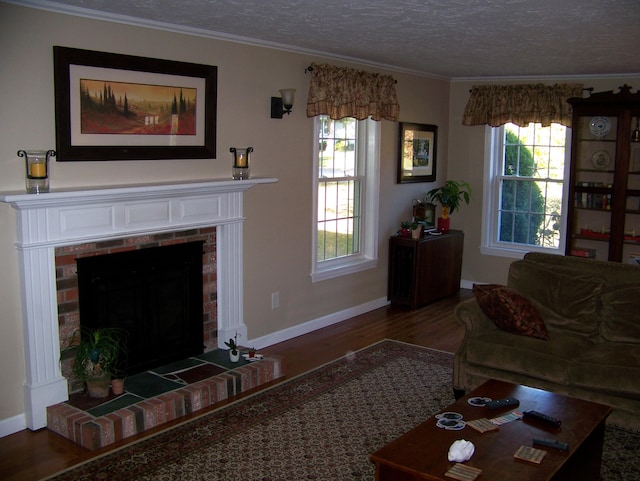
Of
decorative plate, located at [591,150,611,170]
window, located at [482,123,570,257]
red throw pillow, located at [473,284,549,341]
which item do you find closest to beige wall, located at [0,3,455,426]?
window, located at [482,123,570,257]

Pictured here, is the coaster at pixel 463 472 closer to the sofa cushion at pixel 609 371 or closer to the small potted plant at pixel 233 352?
the sofa cushion at pixel 609 371

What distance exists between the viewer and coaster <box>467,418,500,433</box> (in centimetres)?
301

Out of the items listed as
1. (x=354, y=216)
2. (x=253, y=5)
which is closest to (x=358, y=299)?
(x=354, y=216)

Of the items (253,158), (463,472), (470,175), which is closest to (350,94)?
(253,158)

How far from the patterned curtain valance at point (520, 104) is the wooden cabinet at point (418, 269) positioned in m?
1.36

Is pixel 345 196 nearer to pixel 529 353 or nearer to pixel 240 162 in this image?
pixel 240 162

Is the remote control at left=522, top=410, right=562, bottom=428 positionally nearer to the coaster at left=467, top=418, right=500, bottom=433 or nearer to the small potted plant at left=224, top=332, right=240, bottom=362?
the coaster at left=467, top=418, right=500, bottom=433

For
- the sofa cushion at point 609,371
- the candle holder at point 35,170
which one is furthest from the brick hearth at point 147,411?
the sofa cushion at point 609,371

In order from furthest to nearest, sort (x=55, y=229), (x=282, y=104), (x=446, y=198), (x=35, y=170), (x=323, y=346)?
1. (x=446, y=198)
2. (x=323, y=346)
3. (x=282, y=104)
4. (x=55, y=229)
5. (x=35, y=170)

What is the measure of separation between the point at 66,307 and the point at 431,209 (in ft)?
14.1

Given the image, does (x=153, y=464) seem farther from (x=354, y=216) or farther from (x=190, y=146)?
(x=354, y=216)

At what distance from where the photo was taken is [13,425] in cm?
382

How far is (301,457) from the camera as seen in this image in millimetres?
3570

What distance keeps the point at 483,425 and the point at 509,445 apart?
0.64 feet
